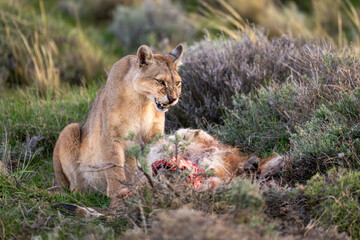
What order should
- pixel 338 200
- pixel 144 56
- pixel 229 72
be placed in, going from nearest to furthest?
pixel 338 200 < pixel 144 56 < pixel 229 72

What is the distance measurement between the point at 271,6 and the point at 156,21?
2.86 metres

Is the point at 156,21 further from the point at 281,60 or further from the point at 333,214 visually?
the point at 333,214

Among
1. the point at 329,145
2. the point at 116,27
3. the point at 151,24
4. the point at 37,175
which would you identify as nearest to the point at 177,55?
the point at 329,145

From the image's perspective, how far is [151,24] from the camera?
1232cm

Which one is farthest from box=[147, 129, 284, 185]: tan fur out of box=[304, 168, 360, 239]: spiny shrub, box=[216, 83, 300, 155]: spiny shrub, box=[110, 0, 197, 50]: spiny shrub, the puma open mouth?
box=[110, 0, 197, 50]: spiny shrub

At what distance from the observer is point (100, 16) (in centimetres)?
1387

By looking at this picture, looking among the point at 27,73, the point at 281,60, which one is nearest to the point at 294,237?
the point at 281,60

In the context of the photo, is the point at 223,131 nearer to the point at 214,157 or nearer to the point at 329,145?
the point at 214,157

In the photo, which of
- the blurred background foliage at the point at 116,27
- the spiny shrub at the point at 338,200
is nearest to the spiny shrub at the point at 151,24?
the blurred background foliage at the point at 116,27

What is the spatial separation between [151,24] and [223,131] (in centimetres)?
731

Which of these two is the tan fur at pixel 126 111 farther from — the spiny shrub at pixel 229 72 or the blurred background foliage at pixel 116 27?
the blurred background foliage at pixel 116 27

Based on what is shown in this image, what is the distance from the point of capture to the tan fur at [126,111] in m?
4.79

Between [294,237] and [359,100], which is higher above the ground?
[359,100]

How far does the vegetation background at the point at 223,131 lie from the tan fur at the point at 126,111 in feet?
1.27
